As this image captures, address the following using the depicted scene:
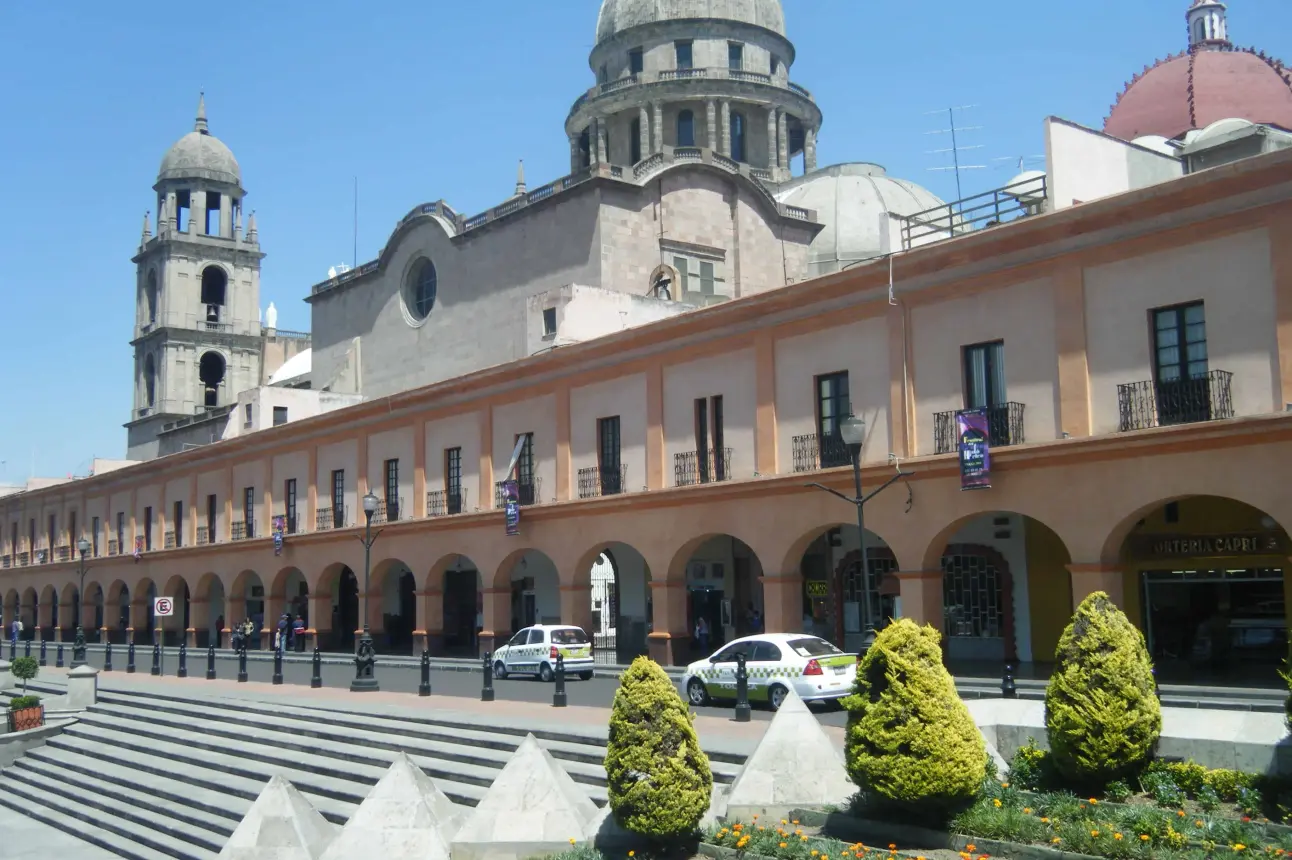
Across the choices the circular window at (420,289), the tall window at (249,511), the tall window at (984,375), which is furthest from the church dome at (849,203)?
the tall window at (984,375)

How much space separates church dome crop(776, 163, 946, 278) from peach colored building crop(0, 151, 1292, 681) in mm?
19034

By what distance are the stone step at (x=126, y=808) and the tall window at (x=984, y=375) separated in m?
14.6

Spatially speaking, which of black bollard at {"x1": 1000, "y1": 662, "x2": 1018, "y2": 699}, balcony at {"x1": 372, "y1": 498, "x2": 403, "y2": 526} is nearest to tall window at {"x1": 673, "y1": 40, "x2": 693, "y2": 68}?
balcony at {"x1": 372, "y1": 498, "x2": 403, "y2": 526}

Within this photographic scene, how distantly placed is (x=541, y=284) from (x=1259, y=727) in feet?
102

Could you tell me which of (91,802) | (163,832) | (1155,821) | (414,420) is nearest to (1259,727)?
(1155,821)

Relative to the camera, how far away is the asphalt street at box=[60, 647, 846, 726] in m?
23.0

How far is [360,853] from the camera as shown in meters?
11.7

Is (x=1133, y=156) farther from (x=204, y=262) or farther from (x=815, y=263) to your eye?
(x=204, y=262)

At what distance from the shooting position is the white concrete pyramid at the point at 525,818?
11.9 m

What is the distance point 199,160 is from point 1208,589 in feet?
222

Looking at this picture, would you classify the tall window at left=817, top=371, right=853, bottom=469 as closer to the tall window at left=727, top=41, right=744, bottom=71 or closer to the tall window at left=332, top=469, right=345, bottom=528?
the tall window at left=332, top=469, right=345, bottom=528

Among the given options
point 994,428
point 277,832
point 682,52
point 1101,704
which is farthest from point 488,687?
point 682,52

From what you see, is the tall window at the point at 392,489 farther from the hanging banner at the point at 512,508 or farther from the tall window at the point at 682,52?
the tall window at the point at 682,52

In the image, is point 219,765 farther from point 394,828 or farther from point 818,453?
point 818,453
